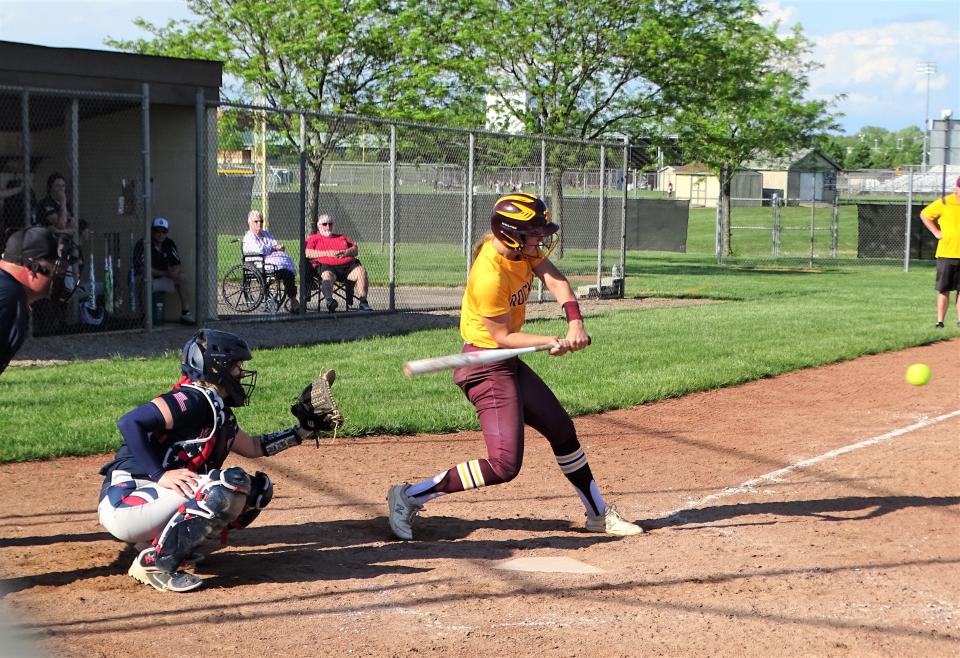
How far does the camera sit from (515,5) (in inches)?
1012

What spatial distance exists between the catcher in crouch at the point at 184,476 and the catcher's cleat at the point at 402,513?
86cm

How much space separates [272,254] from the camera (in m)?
15.7

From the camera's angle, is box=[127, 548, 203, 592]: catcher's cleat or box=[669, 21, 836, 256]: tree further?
box=[669, 21, 836, 256]: tree

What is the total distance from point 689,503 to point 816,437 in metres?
2.41

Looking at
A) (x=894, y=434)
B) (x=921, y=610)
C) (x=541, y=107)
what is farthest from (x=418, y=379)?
(x=541, y=107)

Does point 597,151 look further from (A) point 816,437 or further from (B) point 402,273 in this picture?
(A) point 816,437

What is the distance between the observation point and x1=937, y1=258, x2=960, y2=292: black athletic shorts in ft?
48.3

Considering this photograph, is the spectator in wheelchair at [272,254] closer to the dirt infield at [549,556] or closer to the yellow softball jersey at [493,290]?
the dirt infield at [549,556]

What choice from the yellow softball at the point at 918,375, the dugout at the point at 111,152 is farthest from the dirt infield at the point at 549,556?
the dugout at the point at 111,152

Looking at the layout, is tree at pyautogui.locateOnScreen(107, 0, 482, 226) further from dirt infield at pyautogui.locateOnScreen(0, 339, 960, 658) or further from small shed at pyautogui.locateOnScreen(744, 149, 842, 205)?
small shed at pyautogui.locateOnScreen(744, 149, 842, 205)

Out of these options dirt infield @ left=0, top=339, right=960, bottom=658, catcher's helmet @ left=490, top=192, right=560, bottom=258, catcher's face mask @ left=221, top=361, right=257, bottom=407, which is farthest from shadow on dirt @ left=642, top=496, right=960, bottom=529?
catcher's face mask @ left=221, top=361, right=257, bottom=407

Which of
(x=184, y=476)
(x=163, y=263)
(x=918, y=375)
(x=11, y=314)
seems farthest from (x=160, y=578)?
(x=163, y=263)

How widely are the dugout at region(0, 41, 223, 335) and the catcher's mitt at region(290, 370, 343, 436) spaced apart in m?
7.51

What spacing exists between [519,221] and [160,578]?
2.37 meters
